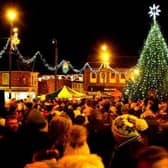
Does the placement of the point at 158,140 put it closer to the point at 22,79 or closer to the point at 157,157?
the point at 157,157

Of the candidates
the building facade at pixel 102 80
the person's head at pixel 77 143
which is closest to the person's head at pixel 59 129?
the person's head at pixel 77 143

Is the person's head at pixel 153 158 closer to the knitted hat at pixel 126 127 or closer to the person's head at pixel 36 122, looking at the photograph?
the knitted hat at pixel 126 127

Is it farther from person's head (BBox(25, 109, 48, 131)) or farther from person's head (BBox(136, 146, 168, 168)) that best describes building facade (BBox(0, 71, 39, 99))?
person's head (BBox(136, 146, 168, 168))

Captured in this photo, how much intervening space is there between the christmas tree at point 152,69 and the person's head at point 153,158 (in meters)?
34.0

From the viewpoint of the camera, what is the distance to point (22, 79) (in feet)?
290

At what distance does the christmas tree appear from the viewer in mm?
38562

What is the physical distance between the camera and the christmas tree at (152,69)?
1518 inches

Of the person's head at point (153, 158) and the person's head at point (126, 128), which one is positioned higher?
the person's head at point (153, 158)

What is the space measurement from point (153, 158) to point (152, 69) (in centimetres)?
3570

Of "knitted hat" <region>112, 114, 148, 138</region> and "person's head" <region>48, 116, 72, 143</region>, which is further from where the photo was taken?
"knitted hat" <region>112, 114, 148, 138</region>

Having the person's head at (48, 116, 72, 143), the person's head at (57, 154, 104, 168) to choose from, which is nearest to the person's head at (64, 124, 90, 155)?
the person's head at (48, 116, 72, 143)

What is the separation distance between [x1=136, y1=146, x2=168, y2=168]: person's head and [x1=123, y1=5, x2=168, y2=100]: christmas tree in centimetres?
3405

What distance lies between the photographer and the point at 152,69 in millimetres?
39250

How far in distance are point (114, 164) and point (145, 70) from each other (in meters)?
33.8
